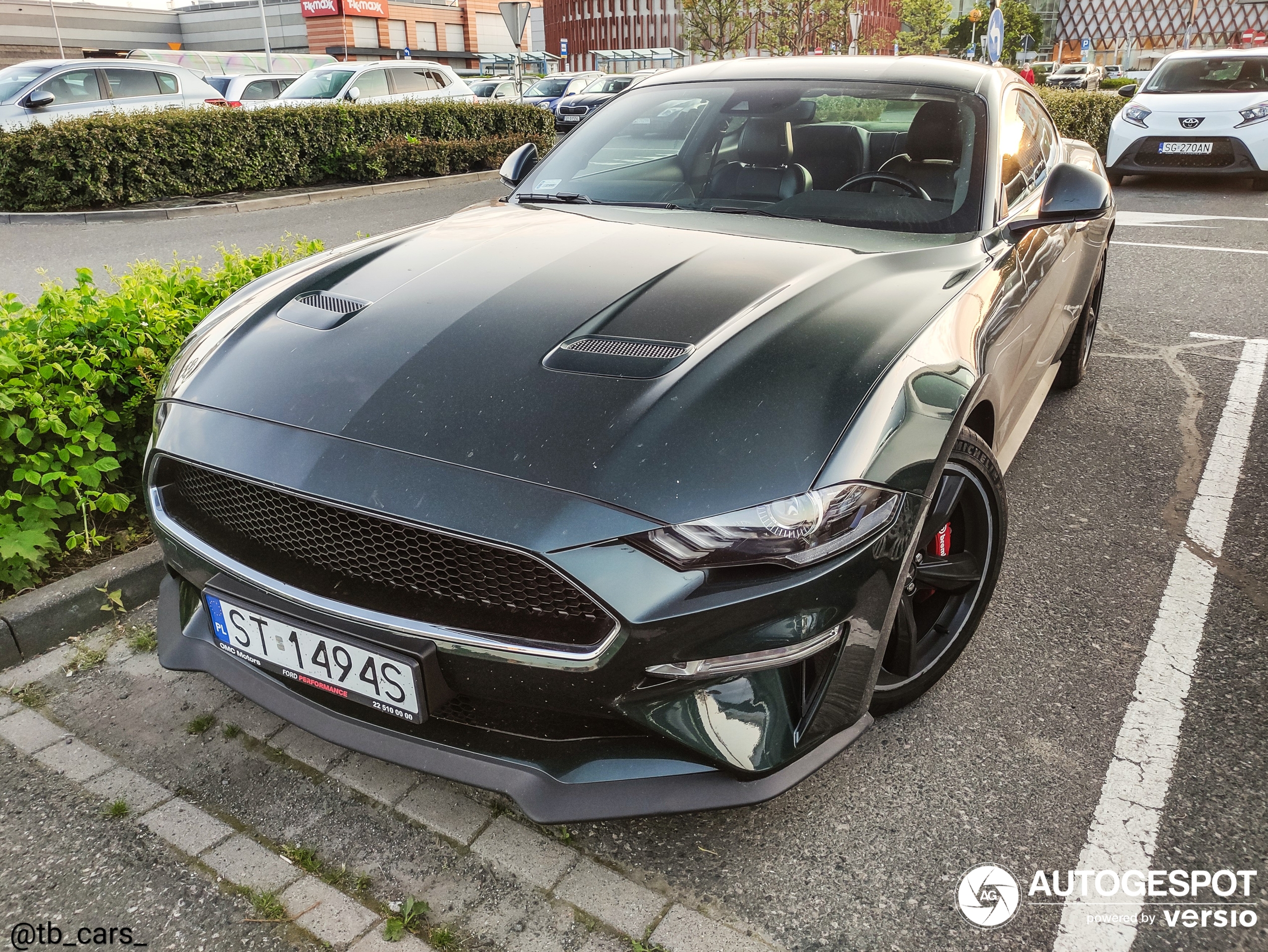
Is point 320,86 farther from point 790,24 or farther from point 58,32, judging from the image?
point 58,32

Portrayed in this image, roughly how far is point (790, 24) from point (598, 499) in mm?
32981

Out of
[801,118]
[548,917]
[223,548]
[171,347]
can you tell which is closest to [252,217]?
[171,347]

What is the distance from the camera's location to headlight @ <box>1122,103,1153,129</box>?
11039 millimetres

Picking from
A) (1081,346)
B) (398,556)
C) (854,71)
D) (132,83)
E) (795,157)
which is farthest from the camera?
(132,83)

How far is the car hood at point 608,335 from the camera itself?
1679 mm

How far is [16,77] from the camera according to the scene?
42.9 feet

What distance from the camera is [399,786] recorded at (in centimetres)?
215

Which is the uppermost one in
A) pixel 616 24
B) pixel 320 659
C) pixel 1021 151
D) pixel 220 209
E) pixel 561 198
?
pixel 616 24

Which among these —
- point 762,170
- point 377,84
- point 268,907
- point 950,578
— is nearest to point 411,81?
Result: point 377,84

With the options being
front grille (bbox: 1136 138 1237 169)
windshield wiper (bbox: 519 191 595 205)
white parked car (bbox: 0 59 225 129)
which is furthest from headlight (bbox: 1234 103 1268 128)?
white parked car (bbox: 0 59 225 129)

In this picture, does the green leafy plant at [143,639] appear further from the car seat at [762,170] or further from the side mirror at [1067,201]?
the side mirror at [1067,201]

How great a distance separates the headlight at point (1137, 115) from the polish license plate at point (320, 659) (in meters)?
12.2

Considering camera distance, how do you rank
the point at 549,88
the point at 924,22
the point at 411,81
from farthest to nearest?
1. the point at 924,22
2. the point at 549,88
3. the point at 411,81

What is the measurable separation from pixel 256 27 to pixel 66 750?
2580 inches
